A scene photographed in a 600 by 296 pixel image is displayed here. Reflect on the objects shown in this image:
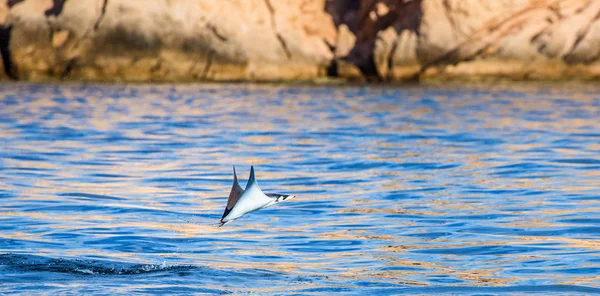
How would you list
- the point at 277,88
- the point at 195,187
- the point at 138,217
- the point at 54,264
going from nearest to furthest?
the point at 54,264 < the point at 138,217 < the point at 195,187 < the point at 277,88

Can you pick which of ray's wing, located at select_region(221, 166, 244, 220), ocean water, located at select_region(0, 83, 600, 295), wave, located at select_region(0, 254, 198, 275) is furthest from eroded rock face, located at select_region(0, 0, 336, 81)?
ray's wing, located at select_region(221, 166, 244, 220)

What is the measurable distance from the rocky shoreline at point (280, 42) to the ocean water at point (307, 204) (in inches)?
666

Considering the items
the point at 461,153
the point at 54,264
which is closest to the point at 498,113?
the point at 461,153

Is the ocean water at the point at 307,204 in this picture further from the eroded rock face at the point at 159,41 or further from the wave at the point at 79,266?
the eroded rock face at the point at 159,41

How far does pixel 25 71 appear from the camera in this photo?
151ft

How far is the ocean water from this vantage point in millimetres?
8734

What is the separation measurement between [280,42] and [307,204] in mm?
34435

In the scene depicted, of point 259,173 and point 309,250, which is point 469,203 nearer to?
point 309,250

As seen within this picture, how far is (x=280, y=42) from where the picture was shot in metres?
47.0

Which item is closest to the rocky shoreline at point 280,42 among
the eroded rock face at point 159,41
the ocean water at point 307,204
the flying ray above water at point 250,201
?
the eroded rock face at point 159,41

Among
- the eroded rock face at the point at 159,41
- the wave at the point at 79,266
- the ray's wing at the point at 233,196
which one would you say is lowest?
the eroded rock face at the point at 159,41

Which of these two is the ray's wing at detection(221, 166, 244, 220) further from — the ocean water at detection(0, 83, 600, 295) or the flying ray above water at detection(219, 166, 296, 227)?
the ocean water at detection(0, 83, 600, 295)

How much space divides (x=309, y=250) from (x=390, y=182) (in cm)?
508

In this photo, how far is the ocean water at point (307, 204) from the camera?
873 cm
